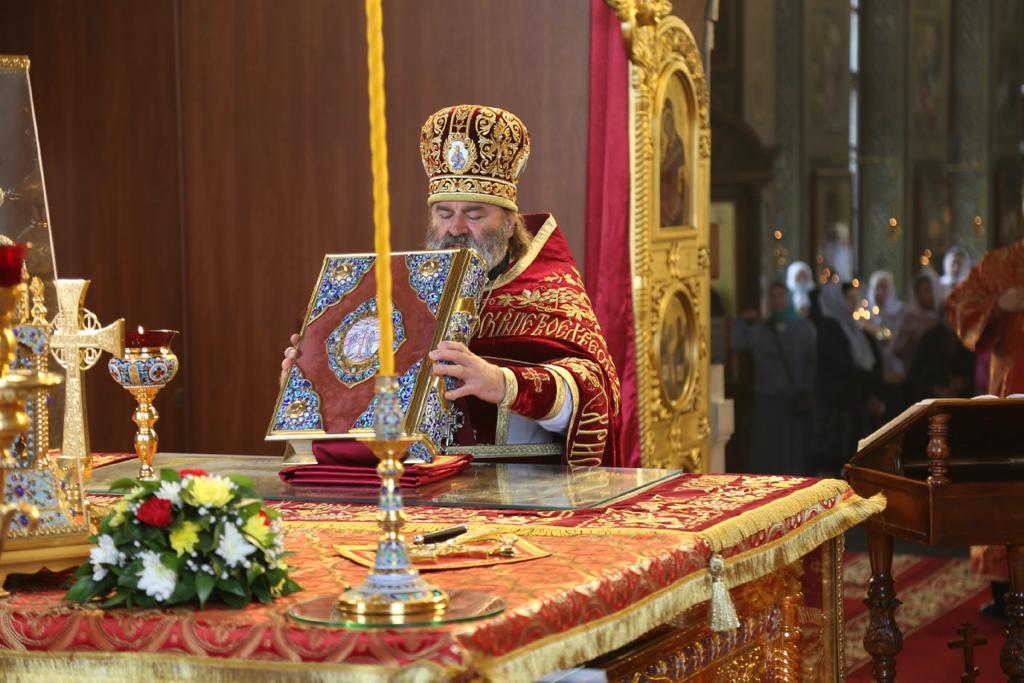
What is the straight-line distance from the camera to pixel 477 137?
13.4 feet

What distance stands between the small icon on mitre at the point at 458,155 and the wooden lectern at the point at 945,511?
1.58m

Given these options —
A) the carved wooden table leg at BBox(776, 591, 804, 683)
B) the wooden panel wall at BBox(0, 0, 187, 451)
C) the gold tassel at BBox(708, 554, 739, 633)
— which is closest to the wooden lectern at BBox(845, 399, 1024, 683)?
the carved wooden table leg at BBox(776, 591, 804, 683)

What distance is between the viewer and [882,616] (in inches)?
187

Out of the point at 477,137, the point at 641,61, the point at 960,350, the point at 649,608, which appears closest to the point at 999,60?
the point at 960,350

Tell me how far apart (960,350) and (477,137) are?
297 inches

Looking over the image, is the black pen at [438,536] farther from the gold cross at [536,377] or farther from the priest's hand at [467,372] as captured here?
the gold cross at [536,377]

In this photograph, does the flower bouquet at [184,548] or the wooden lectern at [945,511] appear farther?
the wooden lectern at [945,511]

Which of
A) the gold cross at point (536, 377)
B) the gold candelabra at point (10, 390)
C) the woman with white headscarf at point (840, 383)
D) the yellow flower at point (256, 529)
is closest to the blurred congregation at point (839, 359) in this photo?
the woman with white headscarf at point (840, 383)

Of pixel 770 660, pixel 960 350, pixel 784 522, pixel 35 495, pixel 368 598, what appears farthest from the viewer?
pixel 960 350

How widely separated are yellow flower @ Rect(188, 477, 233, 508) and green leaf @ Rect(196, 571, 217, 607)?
0.10m

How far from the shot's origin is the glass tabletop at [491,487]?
10.1 feet

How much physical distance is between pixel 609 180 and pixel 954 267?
19.4ft

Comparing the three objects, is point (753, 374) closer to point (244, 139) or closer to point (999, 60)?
point (999, 60)

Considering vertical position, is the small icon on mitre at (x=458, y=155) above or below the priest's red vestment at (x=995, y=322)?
above
